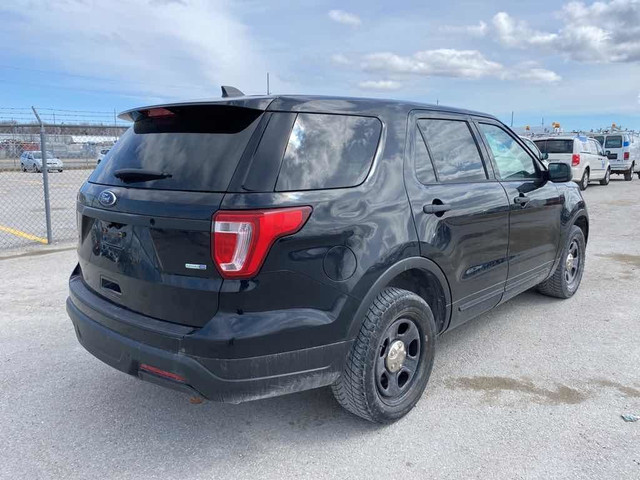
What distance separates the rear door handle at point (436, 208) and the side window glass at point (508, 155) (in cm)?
103

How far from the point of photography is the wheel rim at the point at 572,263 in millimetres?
5254

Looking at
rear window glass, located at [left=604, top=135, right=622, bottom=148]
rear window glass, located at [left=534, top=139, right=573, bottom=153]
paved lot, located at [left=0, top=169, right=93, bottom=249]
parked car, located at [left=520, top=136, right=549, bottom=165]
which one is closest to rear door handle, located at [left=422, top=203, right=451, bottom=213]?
parked car, located at [left=520, top=136, right=549, bottom=165]

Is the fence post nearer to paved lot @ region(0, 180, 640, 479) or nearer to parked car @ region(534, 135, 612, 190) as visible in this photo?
paved lot @ region(0, 180, 640, 479)

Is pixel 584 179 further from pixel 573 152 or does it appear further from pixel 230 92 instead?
pixel 230 92

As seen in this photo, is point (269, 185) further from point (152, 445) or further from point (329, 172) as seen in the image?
point (152, 445)

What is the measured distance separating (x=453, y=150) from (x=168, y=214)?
80.2 inches

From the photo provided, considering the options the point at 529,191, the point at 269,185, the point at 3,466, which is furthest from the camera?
the point at 529,191

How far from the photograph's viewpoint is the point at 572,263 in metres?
5.39

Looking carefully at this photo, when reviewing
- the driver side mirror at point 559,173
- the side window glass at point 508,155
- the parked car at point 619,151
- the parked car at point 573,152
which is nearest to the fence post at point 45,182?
the side window glass at point 508,155

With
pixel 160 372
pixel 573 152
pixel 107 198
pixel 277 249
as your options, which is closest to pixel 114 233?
pixel 107 198

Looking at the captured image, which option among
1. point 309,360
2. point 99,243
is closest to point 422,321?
point 309,360

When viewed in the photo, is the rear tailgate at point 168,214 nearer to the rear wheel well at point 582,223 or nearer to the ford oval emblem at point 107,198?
the ford oval emblem at point 107,198

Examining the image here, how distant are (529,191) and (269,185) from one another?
8.68 feet

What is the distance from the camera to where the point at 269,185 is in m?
2.43
